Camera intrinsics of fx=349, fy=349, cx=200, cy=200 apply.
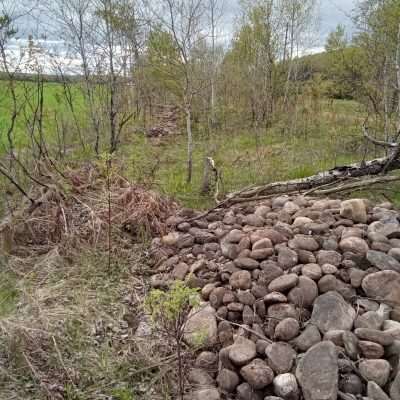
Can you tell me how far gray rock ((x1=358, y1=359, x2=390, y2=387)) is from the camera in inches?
62.2

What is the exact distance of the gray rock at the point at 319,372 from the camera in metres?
1.51

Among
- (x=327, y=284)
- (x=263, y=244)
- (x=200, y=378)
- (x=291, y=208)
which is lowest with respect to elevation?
(x=200, y=378)

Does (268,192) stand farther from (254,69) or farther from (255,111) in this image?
(254,69)

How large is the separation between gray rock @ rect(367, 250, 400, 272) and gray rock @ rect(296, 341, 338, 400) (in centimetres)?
74

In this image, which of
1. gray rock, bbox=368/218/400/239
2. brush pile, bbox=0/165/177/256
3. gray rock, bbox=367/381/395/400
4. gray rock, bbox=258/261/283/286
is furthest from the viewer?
brush pile, bbox=0/165/177/256

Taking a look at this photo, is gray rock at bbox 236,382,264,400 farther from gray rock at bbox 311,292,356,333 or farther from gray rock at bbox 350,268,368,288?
gray rock at bbox 350,268,368,288

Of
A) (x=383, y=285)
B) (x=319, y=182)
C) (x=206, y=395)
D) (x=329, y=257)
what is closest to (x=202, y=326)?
(x=206, y=395)

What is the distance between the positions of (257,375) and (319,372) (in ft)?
0.93

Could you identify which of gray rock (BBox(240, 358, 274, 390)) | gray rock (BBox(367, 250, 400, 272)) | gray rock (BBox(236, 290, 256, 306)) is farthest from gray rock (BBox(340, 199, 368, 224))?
gray rock (BBox(240, 358, 274, 390))

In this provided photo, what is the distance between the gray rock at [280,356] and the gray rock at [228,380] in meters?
0.18

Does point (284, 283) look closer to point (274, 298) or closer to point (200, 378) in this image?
point (274, 298)

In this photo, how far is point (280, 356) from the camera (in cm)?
173

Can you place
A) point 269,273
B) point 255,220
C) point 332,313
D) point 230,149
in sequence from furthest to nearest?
point 230,149
point 255,220
point 269,273
point 332,313

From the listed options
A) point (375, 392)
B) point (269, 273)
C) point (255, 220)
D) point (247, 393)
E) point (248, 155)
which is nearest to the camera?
point (375, 392)
